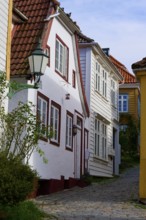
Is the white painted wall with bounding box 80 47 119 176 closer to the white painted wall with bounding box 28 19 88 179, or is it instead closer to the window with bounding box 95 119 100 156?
the window with bounding box 95 119 100 156

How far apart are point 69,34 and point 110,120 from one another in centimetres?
853

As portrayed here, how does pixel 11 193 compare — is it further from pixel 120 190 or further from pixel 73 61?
pixel 73 61

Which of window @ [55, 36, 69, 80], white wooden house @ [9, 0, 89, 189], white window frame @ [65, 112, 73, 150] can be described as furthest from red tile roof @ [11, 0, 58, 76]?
white window frame @ [65, 112, 73, 150]

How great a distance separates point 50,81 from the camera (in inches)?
712

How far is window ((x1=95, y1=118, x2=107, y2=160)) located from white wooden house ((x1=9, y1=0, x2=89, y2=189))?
89.4 inches

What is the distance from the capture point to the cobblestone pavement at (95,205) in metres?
11.3

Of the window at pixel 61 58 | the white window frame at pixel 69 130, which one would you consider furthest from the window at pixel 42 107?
the white window frame at pixel 69 130

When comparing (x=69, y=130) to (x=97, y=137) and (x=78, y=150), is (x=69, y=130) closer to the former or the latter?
(x=78, y=150)

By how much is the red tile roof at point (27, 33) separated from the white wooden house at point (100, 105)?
16.6ft

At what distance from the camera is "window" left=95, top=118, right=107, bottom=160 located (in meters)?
25.4

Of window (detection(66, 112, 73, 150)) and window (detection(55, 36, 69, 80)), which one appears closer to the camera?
window (detection(55, 36, 69, 80))

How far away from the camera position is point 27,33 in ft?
55.6

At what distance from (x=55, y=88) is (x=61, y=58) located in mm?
1654

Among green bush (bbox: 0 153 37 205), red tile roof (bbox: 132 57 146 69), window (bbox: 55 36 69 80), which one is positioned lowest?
green bush (bbox: 0 153 37 205)
